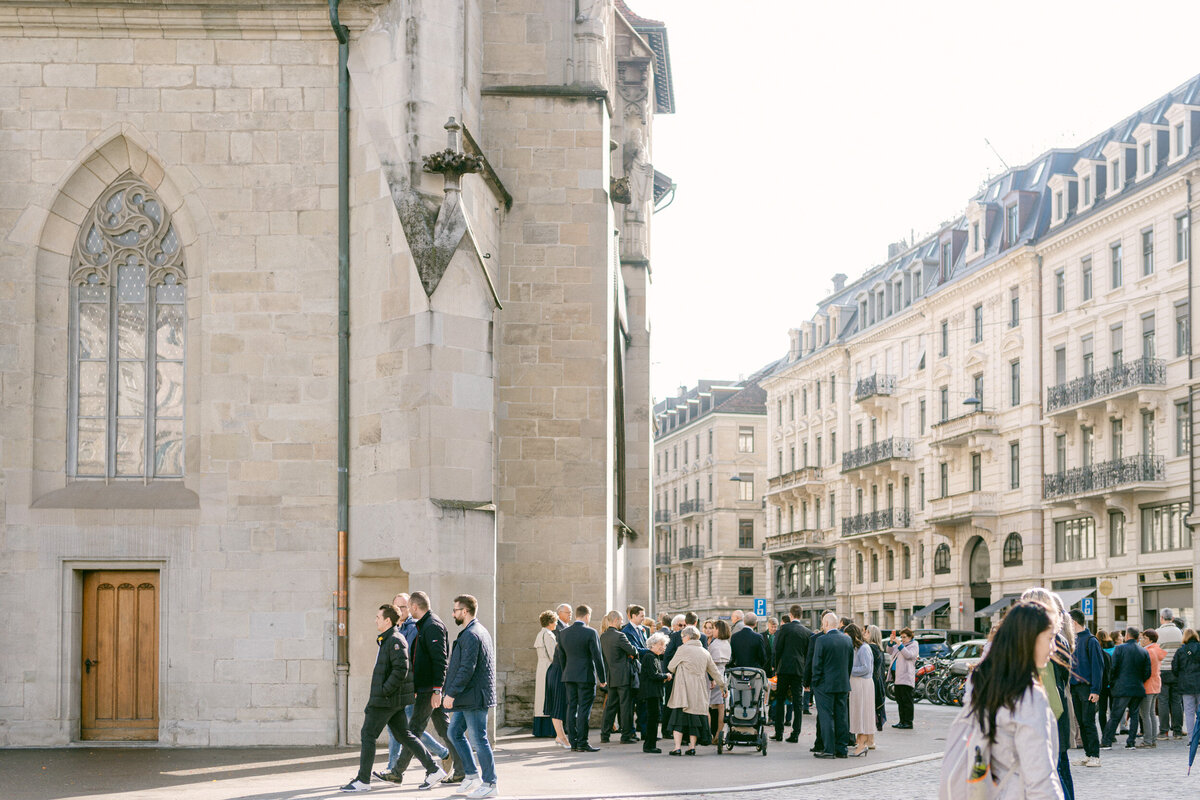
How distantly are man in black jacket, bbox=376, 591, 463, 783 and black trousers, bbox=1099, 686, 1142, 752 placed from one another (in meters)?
9.26

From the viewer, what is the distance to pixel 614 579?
23.3 metres

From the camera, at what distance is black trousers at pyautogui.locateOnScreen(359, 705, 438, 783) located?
42.6ft

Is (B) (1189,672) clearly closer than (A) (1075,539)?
Yes

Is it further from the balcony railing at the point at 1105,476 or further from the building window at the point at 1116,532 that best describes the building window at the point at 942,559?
the building window at the point at 1116,532

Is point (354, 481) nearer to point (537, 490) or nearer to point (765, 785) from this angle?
point (537, 490)

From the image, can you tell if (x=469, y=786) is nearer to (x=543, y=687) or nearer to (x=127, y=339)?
(x=543, y=687)

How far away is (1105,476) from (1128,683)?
28942mm

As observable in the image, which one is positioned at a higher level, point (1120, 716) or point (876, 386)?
point (876, 386)

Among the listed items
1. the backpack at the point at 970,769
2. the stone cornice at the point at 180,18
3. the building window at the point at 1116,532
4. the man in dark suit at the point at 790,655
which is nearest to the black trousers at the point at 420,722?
the man in dark suit at the point at 790,655

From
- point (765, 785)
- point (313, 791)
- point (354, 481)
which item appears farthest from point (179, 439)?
point (765, 785)

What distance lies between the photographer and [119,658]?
17.5 meters

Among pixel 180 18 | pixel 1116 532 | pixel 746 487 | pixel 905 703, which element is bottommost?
pixel 905 703

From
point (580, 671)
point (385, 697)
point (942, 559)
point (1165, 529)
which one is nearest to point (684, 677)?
point (580, 671)

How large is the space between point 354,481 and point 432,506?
141 centimetres
